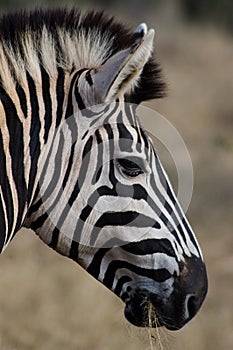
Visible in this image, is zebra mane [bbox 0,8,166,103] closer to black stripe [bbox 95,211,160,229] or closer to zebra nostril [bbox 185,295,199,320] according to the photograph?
black stripe [bbox 95,211,160,229]

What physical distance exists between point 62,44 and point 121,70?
33cm

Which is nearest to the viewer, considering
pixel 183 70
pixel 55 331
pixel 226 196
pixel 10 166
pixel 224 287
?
pixel 10 166

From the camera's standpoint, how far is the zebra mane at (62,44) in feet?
11.5

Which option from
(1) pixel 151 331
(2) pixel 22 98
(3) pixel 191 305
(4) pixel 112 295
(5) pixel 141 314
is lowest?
(4) pixel 112 295

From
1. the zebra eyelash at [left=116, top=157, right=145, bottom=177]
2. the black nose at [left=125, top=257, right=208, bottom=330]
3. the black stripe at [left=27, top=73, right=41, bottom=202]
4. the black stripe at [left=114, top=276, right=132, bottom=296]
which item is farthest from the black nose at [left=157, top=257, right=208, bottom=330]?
the black stripe at [left=27, top=73, right=41, bottom=202]

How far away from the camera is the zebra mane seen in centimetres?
350

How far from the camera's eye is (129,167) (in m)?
3.56


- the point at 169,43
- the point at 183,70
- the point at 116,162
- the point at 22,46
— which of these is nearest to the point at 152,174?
the point at 116,162

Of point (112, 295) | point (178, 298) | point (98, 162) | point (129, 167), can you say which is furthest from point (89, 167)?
point (112, 295)

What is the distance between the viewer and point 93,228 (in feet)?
11.8

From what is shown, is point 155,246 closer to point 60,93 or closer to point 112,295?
point 60,93

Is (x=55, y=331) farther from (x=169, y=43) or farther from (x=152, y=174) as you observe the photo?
(x=169, y=43)

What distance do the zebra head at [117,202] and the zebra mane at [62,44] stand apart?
63 millimetres

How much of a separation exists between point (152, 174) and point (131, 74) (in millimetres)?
408
